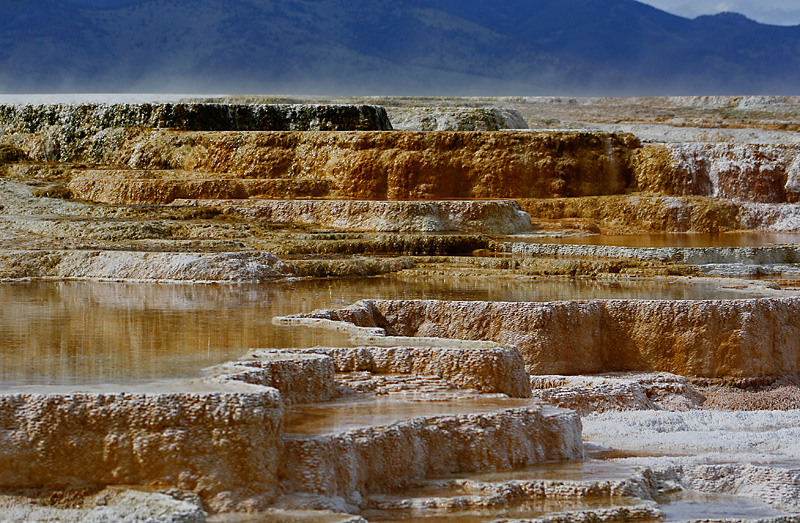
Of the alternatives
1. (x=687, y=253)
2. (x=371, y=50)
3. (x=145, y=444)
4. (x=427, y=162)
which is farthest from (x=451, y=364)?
(x=371, y=50)

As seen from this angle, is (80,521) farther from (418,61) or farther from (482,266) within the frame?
(418,61)

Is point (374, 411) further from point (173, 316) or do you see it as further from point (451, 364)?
point (173, 316)

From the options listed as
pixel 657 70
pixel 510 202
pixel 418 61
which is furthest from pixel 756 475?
pixel 657 70

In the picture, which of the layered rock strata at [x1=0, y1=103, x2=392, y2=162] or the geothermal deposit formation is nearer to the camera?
the geothermal deposit formation

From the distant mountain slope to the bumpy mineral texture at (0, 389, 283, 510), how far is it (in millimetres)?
86234

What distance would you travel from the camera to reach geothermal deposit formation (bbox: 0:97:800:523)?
7551 mm

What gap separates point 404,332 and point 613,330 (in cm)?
202

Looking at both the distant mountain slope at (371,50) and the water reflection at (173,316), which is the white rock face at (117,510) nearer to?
the water reflection at (173,316)

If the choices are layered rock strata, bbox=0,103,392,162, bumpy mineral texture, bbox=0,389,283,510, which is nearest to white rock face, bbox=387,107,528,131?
layered rock strata, bbox=0,103,392,162

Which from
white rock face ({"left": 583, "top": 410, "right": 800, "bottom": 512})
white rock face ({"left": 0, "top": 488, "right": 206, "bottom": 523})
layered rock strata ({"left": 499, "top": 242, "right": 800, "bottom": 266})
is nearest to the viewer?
white rock face ({"left": 0, "top": 488, "right": 206, "bottom": 523})

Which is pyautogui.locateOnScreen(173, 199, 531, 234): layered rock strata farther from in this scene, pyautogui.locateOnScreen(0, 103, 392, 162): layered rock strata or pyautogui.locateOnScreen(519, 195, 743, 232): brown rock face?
pyautogui.locateOnScreen(0, 103, 392, 162): layered rock strata

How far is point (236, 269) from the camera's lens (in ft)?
50.4

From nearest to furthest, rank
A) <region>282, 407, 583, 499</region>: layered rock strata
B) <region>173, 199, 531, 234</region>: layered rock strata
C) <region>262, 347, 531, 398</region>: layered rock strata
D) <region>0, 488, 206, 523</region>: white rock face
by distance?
1. <region>0, 488, 206, 523</region>: white rock face
2. <region>282, 407, 583, 499</region>: layered rock strata
3. <region>262, 347, 531, 398</region>: layered rock strata
4. <region>173, 199, 531, 234</region>: layered rock strata

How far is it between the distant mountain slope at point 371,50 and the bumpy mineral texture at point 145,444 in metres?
86.2
